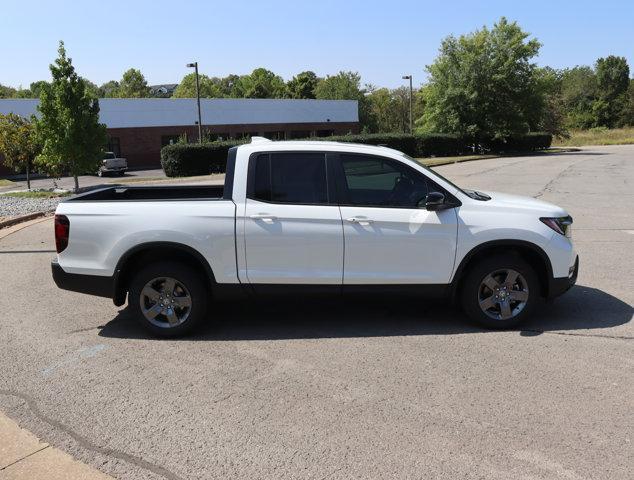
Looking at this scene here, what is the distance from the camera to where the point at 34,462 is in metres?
3.39

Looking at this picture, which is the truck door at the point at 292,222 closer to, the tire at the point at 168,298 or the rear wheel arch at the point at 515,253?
the tire at the point at 168,298

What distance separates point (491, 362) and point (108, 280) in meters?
3.46

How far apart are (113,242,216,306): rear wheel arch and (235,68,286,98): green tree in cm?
9700

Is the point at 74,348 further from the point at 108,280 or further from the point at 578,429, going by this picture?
the point at 578,429

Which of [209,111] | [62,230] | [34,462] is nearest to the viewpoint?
[34,462]

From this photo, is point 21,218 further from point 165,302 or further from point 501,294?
point 501,294

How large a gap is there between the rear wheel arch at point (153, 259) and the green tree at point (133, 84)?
110044mm

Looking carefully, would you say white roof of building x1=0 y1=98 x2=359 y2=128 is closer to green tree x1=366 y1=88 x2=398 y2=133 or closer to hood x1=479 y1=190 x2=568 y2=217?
green tree x1=366 y1=88 x2=398 y2=133

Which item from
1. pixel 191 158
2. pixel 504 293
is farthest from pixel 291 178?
pixel 191 158

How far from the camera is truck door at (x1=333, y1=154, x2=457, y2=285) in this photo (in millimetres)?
5262

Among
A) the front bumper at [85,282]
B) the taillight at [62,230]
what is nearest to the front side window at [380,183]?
the front bumper at [85,282]

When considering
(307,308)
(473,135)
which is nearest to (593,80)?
(473,135)

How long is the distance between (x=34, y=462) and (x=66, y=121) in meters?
19.7

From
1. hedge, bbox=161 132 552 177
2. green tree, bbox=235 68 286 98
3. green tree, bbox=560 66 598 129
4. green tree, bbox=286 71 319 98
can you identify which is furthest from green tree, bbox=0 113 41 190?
green tree, bbox=560 66 598 129
